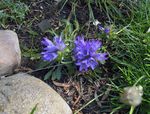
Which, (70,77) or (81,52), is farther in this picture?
(70,77)

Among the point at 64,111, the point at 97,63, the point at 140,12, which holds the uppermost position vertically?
the point at 140,12

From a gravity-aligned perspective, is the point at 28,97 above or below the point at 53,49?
below

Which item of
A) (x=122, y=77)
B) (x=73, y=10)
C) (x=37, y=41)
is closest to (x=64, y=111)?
(x=122, y=77)

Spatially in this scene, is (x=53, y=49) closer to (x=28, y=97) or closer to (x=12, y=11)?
(x=28, y=97)

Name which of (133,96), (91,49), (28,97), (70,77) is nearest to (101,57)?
(91,49)

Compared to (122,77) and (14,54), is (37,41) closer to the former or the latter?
(14,54)

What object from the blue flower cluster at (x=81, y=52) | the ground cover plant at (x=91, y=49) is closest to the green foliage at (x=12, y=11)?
the ground cover plant at (x=91, y=49)
